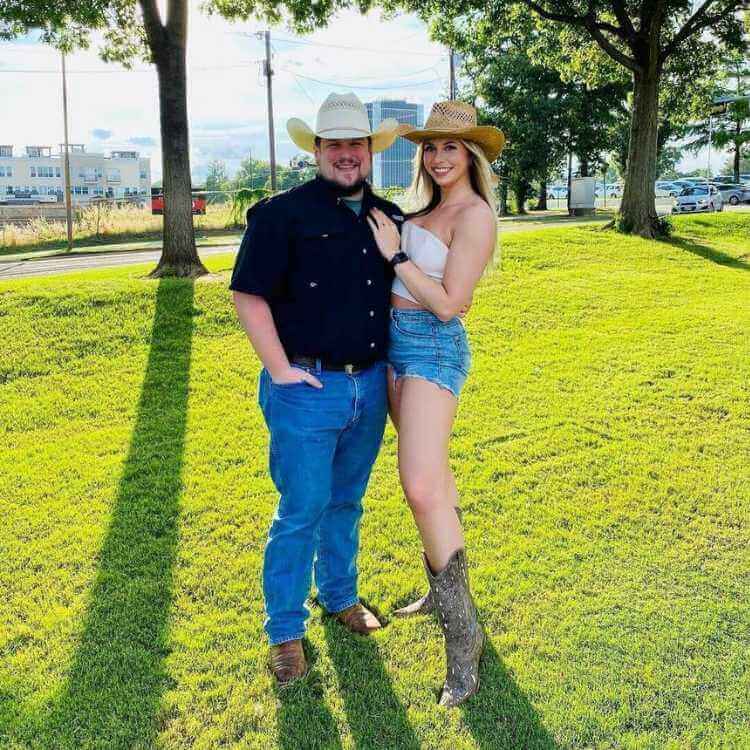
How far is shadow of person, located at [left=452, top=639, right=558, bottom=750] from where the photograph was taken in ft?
8.98

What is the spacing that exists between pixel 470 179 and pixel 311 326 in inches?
38.6

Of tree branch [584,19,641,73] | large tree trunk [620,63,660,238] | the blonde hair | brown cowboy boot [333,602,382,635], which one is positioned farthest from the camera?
large tree trunk [620,63,660,238]

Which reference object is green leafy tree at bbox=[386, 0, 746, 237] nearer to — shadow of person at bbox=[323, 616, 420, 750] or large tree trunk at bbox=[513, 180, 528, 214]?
shadow of person at bbox=[323, 616, 420, 750]

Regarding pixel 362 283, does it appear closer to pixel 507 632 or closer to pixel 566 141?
pixel 507 632

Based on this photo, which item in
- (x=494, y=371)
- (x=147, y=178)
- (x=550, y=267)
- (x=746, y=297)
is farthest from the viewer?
(x=147, y=178)

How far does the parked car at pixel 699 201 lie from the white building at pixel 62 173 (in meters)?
114

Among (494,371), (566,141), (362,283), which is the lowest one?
(494,371)

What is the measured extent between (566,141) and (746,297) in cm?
2687

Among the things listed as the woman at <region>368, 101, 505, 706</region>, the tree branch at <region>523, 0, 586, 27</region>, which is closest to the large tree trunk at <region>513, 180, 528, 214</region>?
the tree branch at <region>523, 0, 586, 27</region>

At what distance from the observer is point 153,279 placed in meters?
9.81

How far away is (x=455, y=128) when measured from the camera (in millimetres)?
3098

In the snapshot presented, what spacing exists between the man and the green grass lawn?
1.46 ft

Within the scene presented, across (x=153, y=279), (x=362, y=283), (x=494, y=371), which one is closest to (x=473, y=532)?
(x=362, y=283)

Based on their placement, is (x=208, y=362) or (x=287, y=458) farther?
(x=208, y=362)
